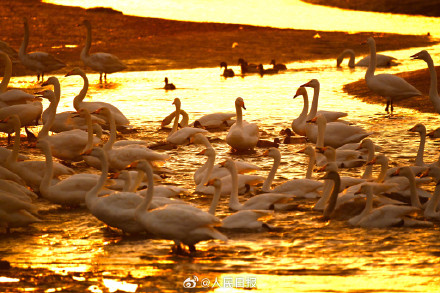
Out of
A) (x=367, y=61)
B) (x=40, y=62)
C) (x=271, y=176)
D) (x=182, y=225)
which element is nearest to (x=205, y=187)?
(x=271, y=176)

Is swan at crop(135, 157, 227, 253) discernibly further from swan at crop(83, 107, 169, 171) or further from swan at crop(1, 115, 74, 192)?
swan at crop(83, 107, 169, 171)

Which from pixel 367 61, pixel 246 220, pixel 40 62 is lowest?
pixel 246 220

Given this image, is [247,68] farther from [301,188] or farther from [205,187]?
[301,188]

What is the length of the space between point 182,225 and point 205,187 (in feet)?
10.0

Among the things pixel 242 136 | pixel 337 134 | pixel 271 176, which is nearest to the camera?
pixel 271 176

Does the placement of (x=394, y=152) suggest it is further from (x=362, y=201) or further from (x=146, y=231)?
(x=146, y=231)

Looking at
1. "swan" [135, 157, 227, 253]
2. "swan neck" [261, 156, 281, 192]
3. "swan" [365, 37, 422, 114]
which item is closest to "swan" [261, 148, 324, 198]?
"swan neck" [261, 156, 281, 192]

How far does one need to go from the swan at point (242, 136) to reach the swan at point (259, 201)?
11.9 ft

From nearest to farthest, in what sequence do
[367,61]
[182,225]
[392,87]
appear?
[182,225]
[392,87]
[367,61]

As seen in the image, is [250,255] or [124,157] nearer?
[250,255]

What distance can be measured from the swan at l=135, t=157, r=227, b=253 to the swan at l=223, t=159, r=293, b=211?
1.60 m

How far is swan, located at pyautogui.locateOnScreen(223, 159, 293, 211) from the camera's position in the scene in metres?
10.7

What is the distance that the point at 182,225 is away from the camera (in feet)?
29.6

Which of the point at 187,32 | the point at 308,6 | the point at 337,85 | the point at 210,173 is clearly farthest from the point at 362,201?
the point at 308,6
